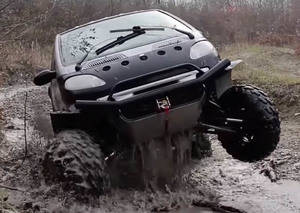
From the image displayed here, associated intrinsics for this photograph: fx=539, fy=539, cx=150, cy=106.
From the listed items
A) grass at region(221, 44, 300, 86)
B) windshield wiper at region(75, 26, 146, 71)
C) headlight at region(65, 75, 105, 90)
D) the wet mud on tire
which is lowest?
grass at region(221, 44, 300, 86)

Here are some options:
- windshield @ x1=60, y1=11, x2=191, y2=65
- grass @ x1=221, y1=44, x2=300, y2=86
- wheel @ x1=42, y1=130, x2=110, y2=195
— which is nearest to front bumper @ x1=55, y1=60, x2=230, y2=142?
wheel @ x1=42, y1=130, x2=110, y2=195

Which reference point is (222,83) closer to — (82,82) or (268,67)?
(82,82)

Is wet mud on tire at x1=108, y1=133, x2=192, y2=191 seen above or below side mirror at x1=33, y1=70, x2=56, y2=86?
below

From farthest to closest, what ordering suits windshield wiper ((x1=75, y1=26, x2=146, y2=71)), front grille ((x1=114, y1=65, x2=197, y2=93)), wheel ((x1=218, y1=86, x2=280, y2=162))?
windshield wiper ((x1=75, y1=26, x2=146, y2=71)), wheel ((x1=218, y1=86, x2=280, y2=162)), front grille ((x1=114, y1=65, x2=197, y2=93))

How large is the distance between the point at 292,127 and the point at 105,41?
2.84 meters

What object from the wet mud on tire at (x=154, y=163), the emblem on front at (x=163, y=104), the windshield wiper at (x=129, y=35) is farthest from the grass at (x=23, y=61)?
the emblem on front at (x=163, y=104)

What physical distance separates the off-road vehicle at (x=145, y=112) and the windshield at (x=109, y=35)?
0.09ft

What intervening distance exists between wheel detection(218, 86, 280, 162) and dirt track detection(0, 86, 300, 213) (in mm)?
391

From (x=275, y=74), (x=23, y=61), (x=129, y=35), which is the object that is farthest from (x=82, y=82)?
(x=23, y=61)

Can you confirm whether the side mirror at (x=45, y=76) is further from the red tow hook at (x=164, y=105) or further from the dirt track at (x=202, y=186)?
the red tow hook at (x=164, y=105)

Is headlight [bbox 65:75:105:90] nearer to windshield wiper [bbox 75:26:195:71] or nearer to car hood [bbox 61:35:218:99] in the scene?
car hood [bbox 61:35:218:99]

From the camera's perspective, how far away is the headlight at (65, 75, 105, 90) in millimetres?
4285

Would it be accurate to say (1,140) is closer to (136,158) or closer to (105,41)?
(105,41)

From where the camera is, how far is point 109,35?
5.34 metres
